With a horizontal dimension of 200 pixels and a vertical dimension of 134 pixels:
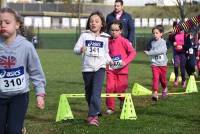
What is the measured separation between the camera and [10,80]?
21.1 feet

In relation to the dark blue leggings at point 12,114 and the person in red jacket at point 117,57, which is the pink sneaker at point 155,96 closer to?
the person in red jacket at point 117,57

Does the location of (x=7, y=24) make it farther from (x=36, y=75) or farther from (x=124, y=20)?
(x=124, y=20)

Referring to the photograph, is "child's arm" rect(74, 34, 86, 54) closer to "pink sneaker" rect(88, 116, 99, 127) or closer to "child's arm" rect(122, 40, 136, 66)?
"pink sneaker" rect(88, 116, 99, 127)

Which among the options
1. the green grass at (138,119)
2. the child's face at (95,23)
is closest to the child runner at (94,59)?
the child's face at (95,23)

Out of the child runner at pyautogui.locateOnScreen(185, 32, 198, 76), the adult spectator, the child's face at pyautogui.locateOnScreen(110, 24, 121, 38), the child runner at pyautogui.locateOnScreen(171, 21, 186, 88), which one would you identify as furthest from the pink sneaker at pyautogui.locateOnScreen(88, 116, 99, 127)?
the child runner at pyautogui.locateOnScreen(185, 32, 198, 76)

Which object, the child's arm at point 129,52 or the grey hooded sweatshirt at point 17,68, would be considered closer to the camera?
the grey hooded sweatshirt at point 17,68

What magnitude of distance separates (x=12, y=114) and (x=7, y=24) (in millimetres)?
1034

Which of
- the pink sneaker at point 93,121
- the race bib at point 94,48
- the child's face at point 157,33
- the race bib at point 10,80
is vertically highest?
the child's face at point 157,33

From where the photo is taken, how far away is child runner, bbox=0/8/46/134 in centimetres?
641

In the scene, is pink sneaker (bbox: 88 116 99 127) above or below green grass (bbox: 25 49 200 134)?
above

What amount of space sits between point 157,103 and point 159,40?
1.72 m

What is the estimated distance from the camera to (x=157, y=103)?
1270cm

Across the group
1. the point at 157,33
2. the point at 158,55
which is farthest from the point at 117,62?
the point at 158,55

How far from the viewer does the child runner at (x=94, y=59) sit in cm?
951
